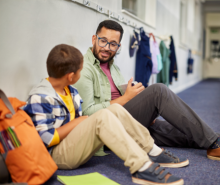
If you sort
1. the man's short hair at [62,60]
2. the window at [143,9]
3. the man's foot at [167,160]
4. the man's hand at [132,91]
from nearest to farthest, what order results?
the man's short hair at [62,60]
the man's foot at [167,160]
the man's hand at [132,91]
the window at [143,9]

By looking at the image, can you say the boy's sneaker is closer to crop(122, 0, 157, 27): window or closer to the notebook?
the notebook

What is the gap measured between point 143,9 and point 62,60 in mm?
2913

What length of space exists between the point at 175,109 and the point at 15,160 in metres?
0.95

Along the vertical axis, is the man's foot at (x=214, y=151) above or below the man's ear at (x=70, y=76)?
below

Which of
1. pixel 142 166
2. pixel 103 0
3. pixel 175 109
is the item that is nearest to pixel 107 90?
pixel 175 109

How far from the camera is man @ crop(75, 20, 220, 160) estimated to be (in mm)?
1615

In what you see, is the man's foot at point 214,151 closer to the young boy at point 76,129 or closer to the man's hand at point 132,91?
the young boy at point 76,129

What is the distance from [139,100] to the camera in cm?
167

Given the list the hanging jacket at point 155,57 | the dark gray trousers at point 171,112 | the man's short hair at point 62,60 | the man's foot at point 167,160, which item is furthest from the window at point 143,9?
the man's foot at point 167,160

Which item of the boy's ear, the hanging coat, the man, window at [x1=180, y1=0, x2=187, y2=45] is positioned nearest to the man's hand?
the man

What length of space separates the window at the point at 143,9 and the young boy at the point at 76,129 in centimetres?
250

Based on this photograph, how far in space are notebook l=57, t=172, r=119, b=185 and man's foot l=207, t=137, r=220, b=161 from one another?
726mm

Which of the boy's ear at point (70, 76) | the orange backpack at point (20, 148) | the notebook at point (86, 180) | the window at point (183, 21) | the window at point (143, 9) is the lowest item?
the notebook at point (86, 180)

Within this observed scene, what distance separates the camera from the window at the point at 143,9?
376 cm
